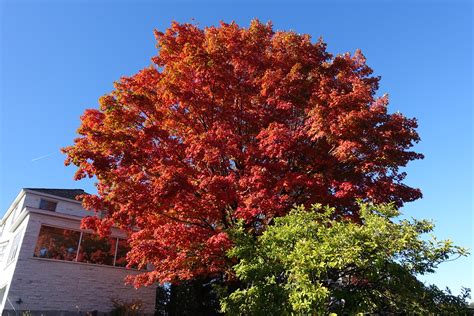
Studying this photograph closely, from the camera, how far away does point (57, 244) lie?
61.1 feet

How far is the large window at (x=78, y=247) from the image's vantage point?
18266 millimetres

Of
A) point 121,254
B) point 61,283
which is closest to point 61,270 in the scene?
point 61,283

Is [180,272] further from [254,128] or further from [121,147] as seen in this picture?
[254,128]

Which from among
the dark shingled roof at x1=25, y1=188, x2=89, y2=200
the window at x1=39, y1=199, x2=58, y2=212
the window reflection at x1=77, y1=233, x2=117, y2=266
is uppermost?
the dark shingled roof at x1=25, y1=188, x2=89, y2=200

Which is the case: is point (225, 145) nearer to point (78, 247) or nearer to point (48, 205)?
point (78, 247)

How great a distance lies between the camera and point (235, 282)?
13.6 metres

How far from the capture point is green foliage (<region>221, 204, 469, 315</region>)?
811 centimetres

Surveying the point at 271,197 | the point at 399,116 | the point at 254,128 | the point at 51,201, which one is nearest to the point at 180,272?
the point at 271,197

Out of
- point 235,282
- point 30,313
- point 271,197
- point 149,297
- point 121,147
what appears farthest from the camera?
point 149,297

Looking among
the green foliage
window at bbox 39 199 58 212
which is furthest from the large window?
the green foliage

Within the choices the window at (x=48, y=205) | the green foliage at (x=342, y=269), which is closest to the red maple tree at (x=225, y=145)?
the green foliage at (x=342, y=269)

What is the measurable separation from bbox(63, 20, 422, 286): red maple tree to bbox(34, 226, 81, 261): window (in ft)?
15.7

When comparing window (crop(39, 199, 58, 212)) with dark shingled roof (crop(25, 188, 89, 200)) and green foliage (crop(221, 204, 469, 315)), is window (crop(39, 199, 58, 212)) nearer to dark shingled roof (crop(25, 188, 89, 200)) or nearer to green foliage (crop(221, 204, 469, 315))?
dark shingled roof (crop(25, 188, 89, 200))

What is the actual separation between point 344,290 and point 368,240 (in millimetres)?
1307
